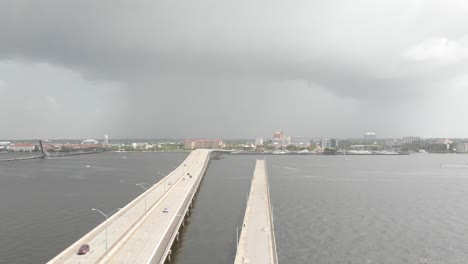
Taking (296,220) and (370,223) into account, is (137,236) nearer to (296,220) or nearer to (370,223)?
(296,220)

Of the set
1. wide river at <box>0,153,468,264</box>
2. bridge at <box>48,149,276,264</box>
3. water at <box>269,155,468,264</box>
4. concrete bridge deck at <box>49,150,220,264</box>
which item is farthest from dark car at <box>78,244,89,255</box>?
water at <box>269,155,468,264</box>

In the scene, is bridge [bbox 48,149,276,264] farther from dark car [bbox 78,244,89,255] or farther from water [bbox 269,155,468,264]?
water [bbox 269,155,468,264]

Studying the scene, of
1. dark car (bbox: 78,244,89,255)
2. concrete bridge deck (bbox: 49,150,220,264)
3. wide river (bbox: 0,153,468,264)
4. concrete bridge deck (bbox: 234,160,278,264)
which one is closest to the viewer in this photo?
concrete bridge deck (bbox: 49,150,220,264)

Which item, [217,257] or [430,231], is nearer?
[217,257]

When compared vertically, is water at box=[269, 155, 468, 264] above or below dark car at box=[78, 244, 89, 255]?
below

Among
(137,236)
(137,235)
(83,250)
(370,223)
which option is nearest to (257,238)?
(137,236)

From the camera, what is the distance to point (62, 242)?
5012 centimetres

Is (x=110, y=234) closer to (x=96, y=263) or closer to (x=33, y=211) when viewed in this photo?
(x=96, y=263)

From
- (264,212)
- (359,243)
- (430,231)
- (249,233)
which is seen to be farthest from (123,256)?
(430,231)

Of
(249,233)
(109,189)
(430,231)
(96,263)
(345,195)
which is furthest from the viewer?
(109,189)

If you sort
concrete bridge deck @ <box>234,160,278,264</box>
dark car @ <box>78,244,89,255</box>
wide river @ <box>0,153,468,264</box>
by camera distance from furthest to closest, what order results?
1. wide river @ <box>0,153,468,264</box>
2. concrete bridge deck @ <box>234,160,278,264</box>
3. dark car @ <box>78,244,89,255</box>

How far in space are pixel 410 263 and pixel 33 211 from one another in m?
62.9

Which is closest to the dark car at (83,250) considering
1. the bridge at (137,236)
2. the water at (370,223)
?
the bridge at (137,236)

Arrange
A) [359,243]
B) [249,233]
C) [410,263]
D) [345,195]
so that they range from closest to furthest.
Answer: [410,263], [249,233], [359,243], [345,195]
